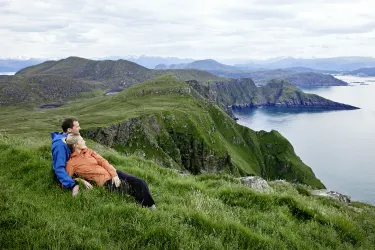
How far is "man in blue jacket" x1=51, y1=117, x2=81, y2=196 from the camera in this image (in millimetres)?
9477

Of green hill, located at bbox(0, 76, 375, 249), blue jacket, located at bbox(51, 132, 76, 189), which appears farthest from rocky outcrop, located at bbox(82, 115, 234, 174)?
blue jacket, located at bbox(51, 132, 76, 189)

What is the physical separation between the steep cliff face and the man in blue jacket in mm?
81564

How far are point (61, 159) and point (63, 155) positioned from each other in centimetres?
18

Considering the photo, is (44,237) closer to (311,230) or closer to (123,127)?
(311,230)

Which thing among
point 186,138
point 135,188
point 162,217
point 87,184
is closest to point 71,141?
point 87,184

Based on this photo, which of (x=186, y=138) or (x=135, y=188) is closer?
(x=135, y=188)

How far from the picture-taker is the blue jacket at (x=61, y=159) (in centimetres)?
950

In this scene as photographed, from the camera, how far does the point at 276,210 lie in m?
10.3

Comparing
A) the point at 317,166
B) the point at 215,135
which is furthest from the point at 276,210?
the point at 317,166

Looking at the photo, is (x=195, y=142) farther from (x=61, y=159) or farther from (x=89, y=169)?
(x=61, y=159)

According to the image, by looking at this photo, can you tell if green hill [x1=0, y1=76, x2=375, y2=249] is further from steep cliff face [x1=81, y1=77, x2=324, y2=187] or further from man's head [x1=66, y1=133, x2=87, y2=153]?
steep cliff face [x1=81, y1=77, x2=324, y2=187]

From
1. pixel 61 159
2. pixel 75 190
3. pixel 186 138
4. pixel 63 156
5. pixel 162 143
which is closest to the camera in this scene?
pixel 75 190

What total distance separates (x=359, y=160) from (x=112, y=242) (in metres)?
184

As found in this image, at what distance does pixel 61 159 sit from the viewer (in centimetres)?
1010
